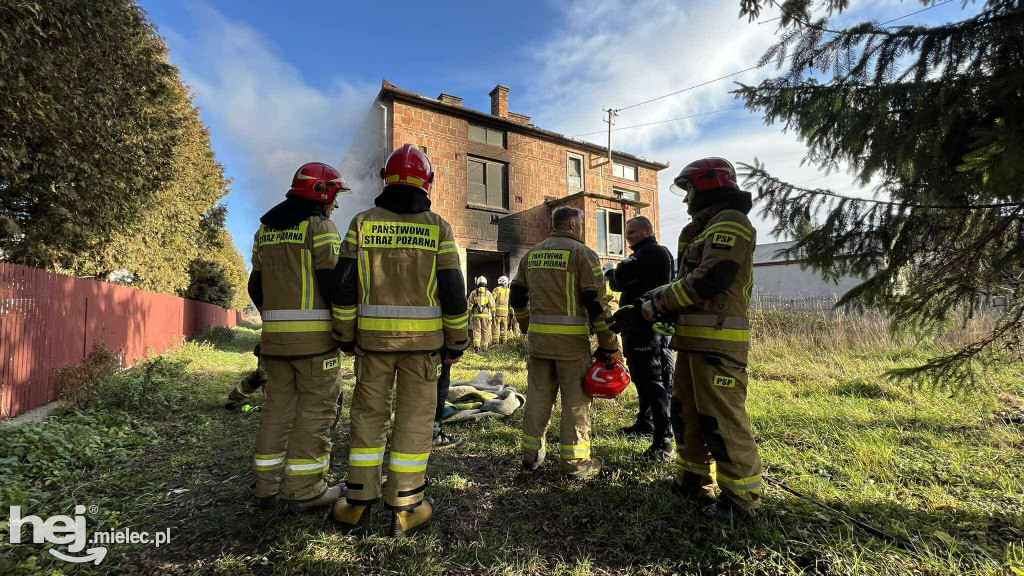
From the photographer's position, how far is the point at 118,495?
3014mm

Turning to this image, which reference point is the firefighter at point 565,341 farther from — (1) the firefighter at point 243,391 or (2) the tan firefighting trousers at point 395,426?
(1) the firefighter at point 243,391

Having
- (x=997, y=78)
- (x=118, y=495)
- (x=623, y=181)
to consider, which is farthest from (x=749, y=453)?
(x=623, y=181)

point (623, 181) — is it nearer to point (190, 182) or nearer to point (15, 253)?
point (190, 182)

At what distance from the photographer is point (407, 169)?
8.80 feet

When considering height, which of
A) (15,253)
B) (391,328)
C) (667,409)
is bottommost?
(667,409)

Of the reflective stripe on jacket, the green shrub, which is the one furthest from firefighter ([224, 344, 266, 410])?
the green shrub

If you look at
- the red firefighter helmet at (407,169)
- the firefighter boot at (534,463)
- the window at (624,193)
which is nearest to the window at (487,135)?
the window at (624,193)

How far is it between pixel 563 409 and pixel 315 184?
2369mm

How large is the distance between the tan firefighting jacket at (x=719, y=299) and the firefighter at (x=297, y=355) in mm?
2127

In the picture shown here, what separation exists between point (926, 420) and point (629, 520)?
3.75 meters

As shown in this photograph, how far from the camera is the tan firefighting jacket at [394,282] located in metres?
2.55

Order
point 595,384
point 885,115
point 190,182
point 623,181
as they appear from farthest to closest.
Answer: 1. point 623,181
2. point 190,182
3. point 595,384
4. point 885,115

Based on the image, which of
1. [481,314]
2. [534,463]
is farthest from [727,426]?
[481,314]

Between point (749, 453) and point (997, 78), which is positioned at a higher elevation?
point (997, 78)
